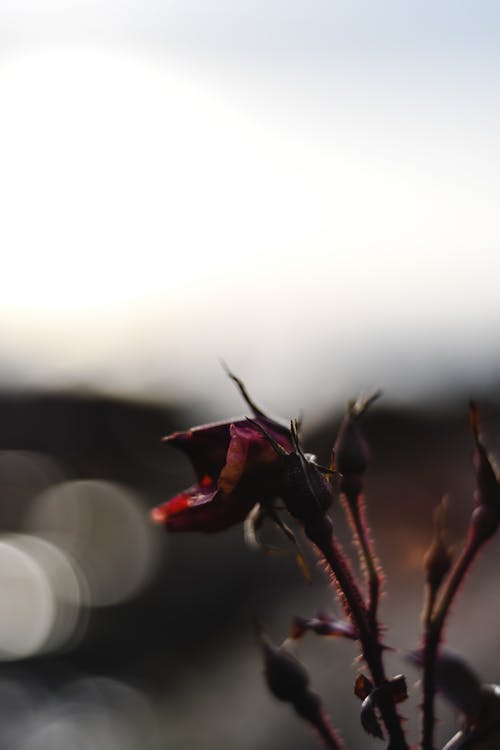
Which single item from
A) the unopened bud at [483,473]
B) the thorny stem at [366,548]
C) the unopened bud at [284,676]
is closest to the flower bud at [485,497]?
the unopened bud at [483,473]

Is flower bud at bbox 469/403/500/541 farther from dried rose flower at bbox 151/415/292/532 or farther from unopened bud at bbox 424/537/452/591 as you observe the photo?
dried rose flower at bbox 151/415/292/532

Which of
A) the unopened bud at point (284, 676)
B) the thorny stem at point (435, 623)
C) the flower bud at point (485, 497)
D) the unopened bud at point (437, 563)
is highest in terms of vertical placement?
the flower bud at point (485, 497)

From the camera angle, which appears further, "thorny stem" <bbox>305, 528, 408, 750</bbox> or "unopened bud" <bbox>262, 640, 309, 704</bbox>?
"unopened bud" <bbox>262, 640, 309, 704</bbox>

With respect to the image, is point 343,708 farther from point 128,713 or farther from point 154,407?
point 154,407

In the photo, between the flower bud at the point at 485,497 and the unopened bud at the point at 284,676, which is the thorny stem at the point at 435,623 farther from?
the unopened bud at the point at 284,676

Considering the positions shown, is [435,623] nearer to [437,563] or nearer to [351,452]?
[437,563]

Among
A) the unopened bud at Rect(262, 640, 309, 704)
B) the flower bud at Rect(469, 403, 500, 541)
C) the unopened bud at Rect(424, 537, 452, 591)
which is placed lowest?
the unopened bud at Rect(262, 640, 309, 704)

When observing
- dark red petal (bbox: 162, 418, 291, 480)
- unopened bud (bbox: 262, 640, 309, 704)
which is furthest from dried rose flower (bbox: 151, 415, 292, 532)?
unopened bud (bbox: 262, 640, 309, 704)
